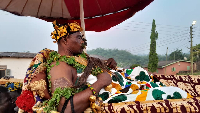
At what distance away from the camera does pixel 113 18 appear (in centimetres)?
387

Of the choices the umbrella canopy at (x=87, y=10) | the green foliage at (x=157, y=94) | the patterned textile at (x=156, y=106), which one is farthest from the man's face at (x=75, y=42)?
the umbrella canopy at (x=87, y=10)

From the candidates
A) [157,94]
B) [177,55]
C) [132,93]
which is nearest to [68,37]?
[132,93]

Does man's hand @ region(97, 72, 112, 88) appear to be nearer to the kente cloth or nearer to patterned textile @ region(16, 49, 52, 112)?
the kente cloth

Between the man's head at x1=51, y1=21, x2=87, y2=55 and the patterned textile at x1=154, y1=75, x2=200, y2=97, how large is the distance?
198 cm

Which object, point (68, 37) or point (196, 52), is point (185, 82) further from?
point (196, 52)

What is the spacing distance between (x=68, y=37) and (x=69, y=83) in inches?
21.9

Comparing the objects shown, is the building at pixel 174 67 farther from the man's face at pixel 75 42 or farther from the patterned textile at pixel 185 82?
the man's face at pixel 75 42

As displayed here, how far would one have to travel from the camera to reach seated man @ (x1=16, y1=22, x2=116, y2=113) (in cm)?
141

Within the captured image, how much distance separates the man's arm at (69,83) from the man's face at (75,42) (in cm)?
25

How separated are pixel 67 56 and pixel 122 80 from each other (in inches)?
29.5

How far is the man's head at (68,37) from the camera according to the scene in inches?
71.0

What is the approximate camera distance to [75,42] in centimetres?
184

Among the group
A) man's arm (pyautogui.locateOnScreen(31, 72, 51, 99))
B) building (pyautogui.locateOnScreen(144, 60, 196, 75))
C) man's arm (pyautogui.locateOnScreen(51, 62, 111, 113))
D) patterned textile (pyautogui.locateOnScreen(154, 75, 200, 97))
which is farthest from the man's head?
building (pyautogui.locateOnScreen(144, 60, 196, 75))

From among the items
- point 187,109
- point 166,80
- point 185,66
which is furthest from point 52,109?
point 185,66
